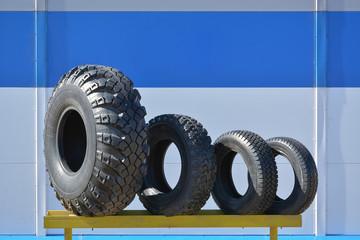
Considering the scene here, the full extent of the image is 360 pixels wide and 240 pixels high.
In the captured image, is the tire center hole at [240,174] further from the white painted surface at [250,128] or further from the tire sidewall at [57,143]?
the tire sidewall at [57,143]

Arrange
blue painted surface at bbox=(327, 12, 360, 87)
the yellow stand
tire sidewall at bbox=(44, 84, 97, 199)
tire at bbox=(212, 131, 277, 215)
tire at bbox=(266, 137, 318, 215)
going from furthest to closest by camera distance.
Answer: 1. blue painted surface at bbox=(327, 12, 360, 87)
2. tire at bbox=(266, 137, 318, 215)
3. tire at bbox=(212, 131, 277, 215)
4. the yellow stand
5. tire sidewall at bbox=(44, 84, 97, 199)

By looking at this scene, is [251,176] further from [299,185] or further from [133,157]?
[133,157]

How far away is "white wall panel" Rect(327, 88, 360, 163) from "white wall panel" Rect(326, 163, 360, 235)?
0.45 feet

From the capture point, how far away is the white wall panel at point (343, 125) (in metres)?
6.99

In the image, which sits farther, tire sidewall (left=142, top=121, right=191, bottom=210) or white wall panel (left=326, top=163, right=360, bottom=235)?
white wall panel (left=326, top=163, right=360, bottom=235)

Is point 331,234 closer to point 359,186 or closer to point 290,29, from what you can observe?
point 359,186

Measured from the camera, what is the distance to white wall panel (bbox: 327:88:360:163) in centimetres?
699

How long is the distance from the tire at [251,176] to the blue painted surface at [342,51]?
120 inches

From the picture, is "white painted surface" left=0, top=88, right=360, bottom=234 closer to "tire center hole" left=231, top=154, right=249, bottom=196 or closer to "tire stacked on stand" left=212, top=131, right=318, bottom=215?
"tire center hole" left=231, top=154, right=249, bottom=196

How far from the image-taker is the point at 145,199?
14.0 ft
